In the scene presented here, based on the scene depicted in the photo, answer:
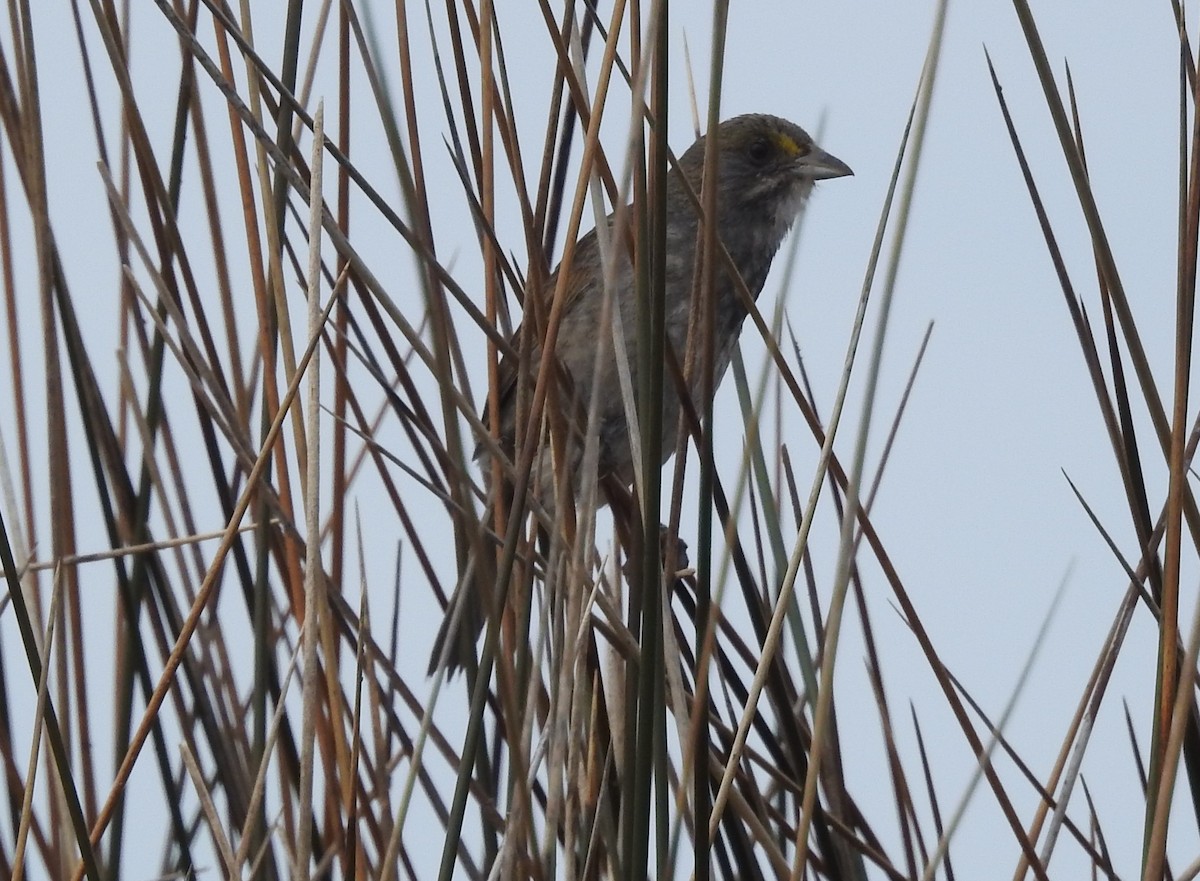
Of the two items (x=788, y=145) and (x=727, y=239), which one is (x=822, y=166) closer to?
(x=788, y=145)

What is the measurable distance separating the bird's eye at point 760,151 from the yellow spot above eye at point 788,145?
0.03 metres

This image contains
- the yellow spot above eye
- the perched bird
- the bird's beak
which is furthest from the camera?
the yellow spot above eye

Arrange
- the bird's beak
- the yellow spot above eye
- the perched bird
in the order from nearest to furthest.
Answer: the perched bird → the bird's beak → the yellow spot above eye

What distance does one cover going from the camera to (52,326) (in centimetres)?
168

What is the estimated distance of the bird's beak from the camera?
345cm

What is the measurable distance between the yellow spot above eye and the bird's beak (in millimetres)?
26

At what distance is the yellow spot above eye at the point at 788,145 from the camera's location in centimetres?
360

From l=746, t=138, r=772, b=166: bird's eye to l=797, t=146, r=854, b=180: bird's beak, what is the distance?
0.30 feet

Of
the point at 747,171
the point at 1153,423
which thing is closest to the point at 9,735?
the point at 1153,423

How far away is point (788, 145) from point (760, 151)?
0.07m

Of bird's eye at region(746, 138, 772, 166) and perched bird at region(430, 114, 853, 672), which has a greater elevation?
bird's eye at region(746, 138, 772, 166)

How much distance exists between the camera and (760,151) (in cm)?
362

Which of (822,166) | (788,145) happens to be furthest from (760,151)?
(822,166)

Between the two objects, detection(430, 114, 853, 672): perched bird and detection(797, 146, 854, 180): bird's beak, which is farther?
detection(797, 146, 854, 180): bird's beak
